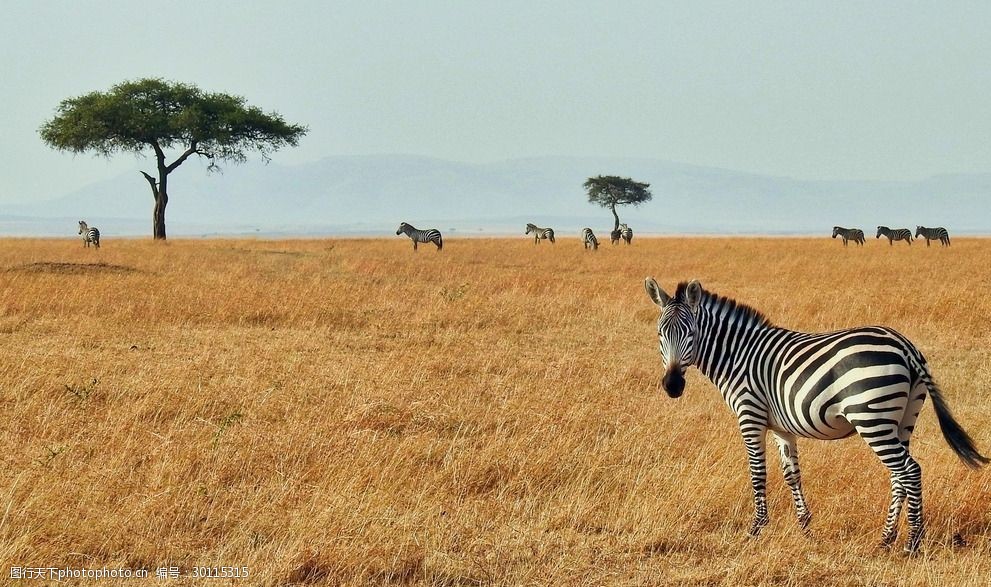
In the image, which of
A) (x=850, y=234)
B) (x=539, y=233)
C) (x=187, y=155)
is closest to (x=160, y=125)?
(x=187, y=155)

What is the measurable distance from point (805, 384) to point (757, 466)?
713 mm

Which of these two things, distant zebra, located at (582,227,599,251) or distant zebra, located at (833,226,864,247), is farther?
distant zebra, located at (833,226,864,247)

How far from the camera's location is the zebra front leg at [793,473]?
594 centimetres

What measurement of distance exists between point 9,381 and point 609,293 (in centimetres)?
1328

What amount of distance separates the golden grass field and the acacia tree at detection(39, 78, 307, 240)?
35.1m

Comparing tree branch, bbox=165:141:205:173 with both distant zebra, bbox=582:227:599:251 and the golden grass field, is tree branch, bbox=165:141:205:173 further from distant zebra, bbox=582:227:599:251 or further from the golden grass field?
the golden grass field

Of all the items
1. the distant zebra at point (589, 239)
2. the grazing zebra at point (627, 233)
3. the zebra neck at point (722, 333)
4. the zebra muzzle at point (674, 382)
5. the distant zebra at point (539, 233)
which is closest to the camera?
the zebra muzzle at point (674, 382)

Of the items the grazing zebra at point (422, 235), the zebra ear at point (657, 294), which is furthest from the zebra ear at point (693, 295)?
the grazing zebra at point (422, 235)

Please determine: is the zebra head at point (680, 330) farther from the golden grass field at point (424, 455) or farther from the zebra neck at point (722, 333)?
the golden grass field at point (424, 455)

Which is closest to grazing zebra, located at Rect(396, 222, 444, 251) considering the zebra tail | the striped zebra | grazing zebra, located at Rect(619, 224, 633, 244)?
grazing zebra, located at Rect(619, 224, 633, 244)

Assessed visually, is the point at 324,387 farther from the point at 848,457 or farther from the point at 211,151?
the point at 211,151

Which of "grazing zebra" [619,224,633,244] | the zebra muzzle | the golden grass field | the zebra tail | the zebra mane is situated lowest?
the golden grass field

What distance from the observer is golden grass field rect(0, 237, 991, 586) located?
5.68 meters

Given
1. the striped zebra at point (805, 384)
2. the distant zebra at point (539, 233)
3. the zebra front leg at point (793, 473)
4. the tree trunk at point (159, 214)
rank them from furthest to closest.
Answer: the distant zebra at point (539, 233) < the tree trunk at point (159, 214) < the zebra front leg at point (793, 473) < the striped zebra at point (805, 384)
